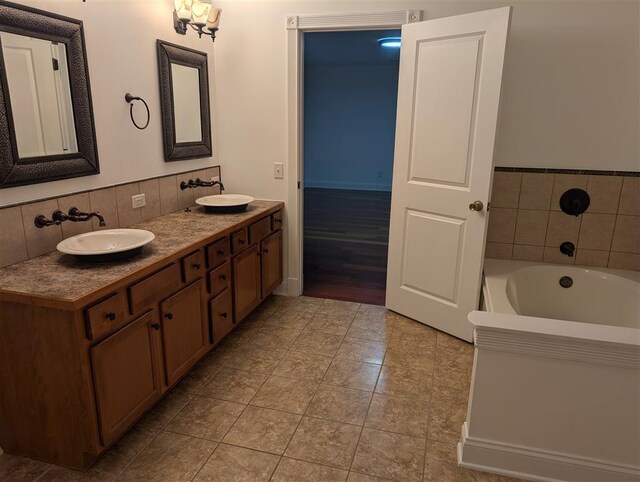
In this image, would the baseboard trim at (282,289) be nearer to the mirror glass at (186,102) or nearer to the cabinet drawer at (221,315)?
the cabinet drawer at (221,315)

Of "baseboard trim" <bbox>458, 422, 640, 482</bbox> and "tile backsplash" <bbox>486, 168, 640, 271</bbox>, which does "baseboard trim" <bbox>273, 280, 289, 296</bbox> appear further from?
"baseboard trim" <bbox>458, 422, 640, 482</bbox>

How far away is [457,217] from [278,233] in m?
1.33

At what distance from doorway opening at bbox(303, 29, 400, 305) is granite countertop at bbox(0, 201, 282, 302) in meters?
3.00

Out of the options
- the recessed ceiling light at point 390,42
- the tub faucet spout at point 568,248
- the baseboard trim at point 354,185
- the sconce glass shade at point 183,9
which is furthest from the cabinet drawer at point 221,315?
the baseboard trim at point 354,185

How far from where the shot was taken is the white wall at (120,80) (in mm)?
2141

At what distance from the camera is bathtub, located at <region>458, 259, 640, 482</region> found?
169 cm

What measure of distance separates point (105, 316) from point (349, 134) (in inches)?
281

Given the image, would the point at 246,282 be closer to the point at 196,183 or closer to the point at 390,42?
the point at 196,183

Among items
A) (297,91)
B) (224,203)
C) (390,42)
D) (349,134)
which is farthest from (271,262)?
(349,134)

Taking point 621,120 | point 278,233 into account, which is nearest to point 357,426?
point 278,233

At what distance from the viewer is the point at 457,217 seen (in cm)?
278

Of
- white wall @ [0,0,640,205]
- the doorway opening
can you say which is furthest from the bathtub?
the doorway opening

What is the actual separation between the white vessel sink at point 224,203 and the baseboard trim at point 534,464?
188 cm

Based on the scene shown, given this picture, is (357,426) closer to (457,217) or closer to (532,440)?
(532,440)
